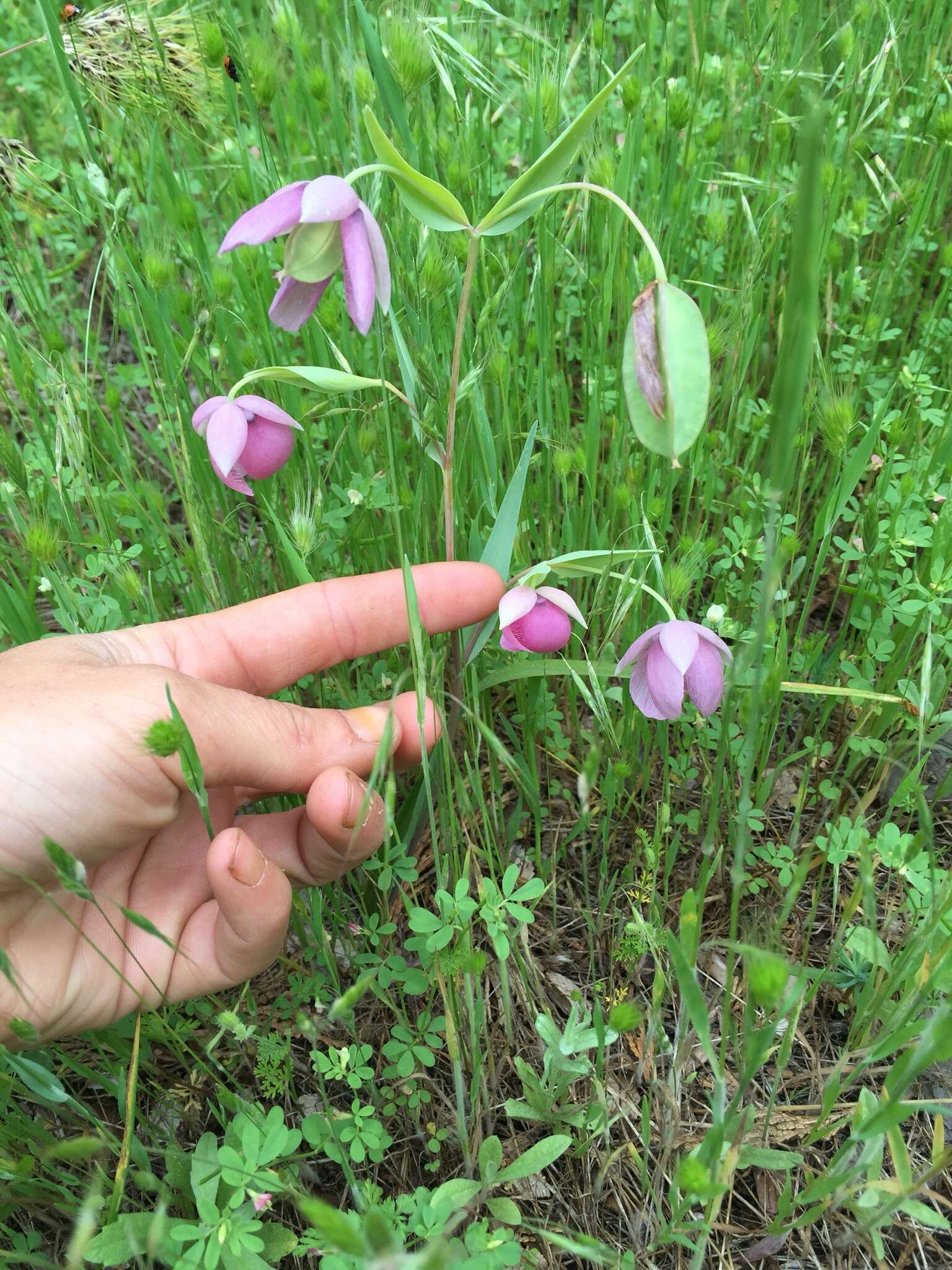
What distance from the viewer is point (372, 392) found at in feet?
5.55

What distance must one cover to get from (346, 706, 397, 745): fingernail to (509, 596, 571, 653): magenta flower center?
9.8 inches

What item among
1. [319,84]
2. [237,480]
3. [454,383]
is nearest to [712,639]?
[454,383]

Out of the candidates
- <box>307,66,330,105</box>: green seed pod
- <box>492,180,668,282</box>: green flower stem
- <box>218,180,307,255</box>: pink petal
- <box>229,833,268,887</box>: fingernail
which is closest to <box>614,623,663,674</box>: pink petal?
<box>492,180,668,282</box>: green flower stem

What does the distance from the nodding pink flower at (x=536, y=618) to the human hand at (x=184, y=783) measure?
96 mm

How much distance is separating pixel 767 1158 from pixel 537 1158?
0.93ft

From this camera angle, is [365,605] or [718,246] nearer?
[365,605]

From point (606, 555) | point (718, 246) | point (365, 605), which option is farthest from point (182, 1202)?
point (718, 246)

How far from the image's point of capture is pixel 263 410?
1.32 m

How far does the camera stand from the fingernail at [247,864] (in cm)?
115

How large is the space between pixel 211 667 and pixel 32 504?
425 mm

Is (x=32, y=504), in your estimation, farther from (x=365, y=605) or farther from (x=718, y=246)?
(x=718, y=246)

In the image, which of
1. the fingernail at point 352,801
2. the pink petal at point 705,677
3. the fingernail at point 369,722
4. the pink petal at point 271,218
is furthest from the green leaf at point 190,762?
the pink petal at point 705,677

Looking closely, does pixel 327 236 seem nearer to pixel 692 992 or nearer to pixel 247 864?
pixel 247 864

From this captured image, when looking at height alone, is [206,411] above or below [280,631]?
above
